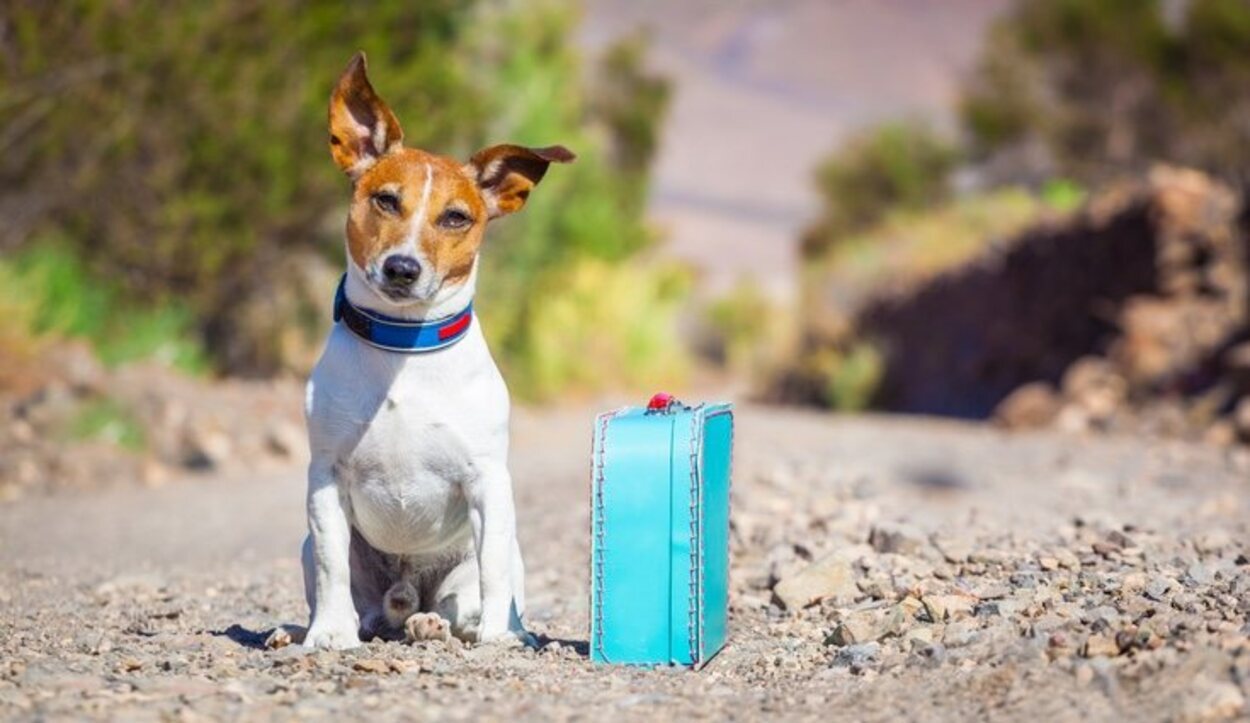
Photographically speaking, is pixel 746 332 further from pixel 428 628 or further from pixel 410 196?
pixel 410 196

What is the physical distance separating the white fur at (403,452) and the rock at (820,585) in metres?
→ 1.17

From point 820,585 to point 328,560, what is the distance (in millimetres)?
1747

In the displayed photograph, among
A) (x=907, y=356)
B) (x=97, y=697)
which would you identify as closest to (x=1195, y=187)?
(x=907, y=356)

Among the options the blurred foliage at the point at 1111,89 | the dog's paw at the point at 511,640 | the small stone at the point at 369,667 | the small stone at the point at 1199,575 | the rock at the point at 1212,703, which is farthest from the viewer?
the blurred foliage at the point at 1111,89

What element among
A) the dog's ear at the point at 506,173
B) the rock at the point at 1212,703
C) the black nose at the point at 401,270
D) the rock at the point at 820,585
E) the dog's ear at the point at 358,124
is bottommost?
the rock at the point at 1212,703

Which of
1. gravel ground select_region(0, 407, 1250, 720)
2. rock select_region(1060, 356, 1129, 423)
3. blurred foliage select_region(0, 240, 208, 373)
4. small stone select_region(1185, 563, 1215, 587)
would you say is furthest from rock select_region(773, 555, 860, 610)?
rock select_region(1060, 356, 1129, 423)

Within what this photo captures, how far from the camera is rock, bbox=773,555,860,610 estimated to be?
5.29 meters

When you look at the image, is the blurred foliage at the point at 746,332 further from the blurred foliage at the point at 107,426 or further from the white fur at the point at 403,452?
the white fur at the point at 403,452

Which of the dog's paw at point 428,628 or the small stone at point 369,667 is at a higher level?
the dog's paw at point 428,628

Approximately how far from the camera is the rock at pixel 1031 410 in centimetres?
1409

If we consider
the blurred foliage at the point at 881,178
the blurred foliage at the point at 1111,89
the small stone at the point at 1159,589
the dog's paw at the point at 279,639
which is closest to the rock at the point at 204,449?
the dog's paw at the point at 279,639

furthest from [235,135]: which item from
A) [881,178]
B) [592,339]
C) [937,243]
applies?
[881,178]

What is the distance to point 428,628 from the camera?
4586 millimetres

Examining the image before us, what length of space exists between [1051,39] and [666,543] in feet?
127
